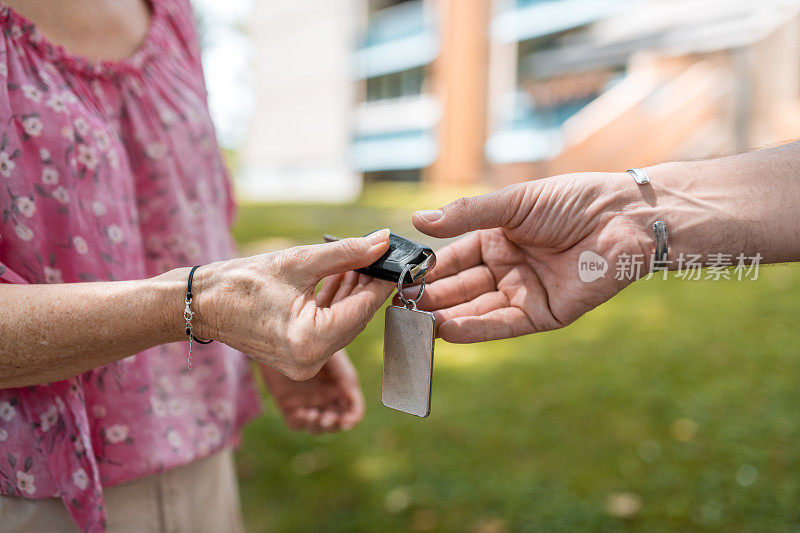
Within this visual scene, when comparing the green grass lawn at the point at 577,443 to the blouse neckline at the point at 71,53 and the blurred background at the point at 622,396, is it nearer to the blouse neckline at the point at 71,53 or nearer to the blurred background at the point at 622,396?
the blurred background at the point at 622,396

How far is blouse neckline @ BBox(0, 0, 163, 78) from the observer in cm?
127

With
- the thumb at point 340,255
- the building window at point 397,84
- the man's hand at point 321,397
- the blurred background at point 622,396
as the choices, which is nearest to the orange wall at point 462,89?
the blurred background at point 622,396

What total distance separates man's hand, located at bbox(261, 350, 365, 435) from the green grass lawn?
51.2 inches

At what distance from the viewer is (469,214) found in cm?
151

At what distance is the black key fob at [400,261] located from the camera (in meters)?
1.34

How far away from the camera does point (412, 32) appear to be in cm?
2078

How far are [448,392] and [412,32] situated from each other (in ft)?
62.1

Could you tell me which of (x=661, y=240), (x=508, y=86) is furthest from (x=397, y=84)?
(x=661, y=240)

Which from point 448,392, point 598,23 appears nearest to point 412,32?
point 598,23

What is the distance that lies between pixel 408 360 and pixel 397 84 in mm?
22129

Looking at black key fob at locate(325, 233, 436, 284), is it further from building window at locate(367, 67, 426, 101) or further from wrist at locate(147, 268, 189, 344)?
building window at locate(367, 67, 426, 101)

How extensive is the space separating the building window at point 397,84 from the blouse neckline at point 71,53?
67.7 feet

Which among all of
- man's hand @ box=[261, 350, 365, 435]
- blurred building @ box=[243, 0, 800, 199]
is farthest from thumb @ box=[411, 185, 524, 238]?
blurred building @ box=[243, 0, 800, 199]

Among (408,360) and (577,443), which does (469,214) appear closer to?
(408,360)
